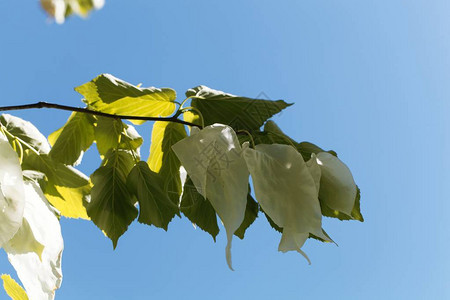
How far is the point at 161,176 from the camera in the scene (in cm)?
42

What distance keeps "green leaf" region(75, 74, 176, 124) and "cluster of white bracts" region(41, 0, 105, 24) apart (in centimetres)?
31

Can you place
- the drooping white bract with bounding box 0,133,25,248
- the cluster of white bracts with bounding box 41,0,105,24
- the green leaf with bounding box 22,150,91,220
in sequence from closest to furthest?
the cluster of white bracts with bounding box 41,0,105,24, the drooping white bract with bounding box 0,133,25,248, the green leaf with bounding box 22,150,91,220

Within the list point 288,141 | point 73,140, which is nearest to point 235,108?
point 288,141

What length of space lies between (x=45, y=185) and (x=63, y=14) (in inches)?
16.8

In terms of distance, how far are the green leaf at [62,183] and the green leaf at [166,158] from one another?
100mm

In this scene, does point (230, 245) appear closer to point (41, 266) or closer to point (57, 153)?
point (41, 266)

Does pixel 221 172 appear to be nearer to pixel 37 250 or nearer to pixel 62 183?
pixel 37 250

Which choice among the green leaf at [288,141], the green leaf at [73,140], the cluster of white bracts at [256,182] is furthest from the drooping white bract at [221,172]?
the green leaf at [73,140]

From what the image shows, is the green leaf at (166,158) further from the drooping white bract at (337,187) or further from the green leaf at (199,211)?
the drooping white bract at (337,187)

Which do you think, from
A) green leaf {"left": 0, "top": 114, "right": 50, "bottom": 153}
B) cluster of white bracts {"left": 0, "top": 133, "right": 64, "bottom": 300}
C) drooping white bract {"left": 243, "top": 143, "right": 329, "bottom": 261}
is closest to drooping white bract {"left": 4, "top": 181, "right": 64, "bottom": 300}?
cluster of white bracts {"left": 0, "top": 133, "right": 64, "bottom": 300}

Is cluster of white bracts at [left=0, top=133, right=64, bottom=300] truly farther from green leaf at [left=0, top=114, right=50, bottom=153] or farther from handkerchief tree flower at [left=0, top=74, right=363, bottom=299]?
green leaf at [left=0, top=114, right=50, bottom=153]

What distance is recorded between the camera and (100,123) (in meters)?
0.46

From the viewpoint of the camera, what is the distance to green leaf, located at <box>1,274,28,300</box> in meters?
0.30

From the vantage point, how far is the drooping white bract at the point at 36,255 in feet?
0.88
